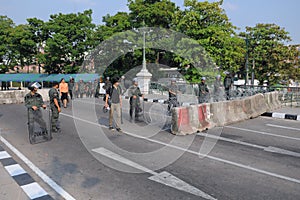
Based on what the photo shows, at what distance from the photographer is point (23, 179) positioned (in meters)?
4.41

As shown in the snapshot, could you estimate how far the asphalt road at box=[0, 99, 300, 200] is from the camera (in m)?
4.00

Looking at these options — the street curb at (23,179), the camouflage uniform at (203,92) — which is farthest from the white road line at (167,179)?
the camouflage uniform at (203,92)

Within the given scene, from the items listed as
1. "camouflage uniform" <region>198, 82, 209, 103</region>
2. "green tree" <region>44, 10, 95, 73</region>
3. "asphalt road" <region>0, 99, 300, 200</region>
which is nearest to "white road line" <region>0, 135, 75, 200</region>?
"asphalt road" <region>0, 99, 300, 200</region>

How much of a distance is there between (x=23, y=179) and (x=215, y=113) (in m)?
6.66

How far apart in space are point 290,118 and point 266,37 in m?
21.3

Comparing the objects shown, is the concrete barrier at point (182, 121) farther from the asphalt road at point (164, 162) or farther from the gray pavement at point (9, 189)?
the gray pavement at point (9, 189)

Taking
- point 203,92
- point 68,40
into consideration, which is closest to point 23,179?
point 203,92

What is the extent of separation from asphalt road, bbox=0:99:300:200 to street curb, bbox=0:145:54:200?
4.7 inches

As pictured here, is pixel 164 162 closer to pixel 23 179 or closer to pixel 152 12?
pixel 23 179

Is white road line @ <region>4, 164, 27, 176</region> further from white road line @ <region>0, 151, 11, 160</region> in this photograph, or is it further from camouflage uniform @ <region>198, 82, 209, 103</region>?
camouflage uniform @ <region>198, 82, 209, 103</region>

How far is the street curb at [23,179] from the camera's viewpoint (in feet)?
12.7

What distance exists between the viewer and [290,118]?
1134cm

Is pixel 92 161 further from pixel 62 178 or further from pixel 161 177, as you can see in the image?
pixel 161 177

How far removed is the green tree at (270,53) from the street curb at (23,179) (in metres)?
28.5
